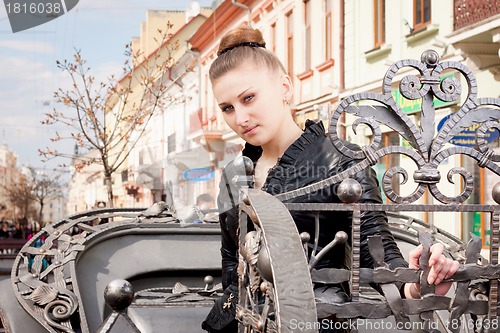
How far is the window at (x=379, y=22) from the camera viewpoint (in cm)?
Answer: 1255

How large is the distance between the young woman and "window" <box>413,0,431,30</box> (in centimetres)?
959

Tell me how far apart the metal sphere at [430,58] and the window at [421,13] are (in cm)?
989

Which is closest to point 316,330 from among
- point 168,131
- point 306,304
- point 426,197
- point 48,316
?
point 306,304

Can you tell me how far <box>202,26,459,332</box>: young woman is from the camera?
73.5 inches

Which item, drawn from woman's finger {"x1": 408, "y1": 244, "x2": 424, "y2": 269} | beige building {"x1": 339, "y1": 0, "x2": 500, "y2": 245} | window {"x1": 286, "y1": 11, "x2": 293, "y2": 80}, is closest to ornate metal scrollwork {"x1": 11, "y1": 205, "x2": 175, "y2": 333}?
woman's finger {"x1": 408, "y1": 244, "x2": 424, "y2": 269}

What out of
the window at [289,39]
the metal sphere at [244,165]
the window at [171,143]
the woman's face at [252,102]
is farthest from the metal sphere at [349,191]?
the window at [171,143]

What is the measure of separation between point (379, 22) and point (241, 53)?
11.1 meters

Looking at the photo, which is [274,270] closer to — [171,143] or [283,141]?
[283,141]

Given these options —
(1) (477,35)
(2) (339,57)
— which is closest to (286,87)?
(1) (477,35)

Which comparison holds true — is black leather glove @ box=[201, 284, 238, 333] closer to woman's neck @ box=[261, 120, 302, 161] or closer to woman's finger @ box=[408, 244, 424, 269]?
woman's neck @ box=[261, 120, 302, 161]

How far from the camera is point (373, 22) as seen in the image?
12.9 meters

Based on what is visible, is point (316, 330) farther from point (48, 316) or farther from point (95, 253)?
point (95, 253)

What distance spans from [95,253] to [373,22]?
10.1m

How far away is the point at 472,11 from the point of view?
10062mm
